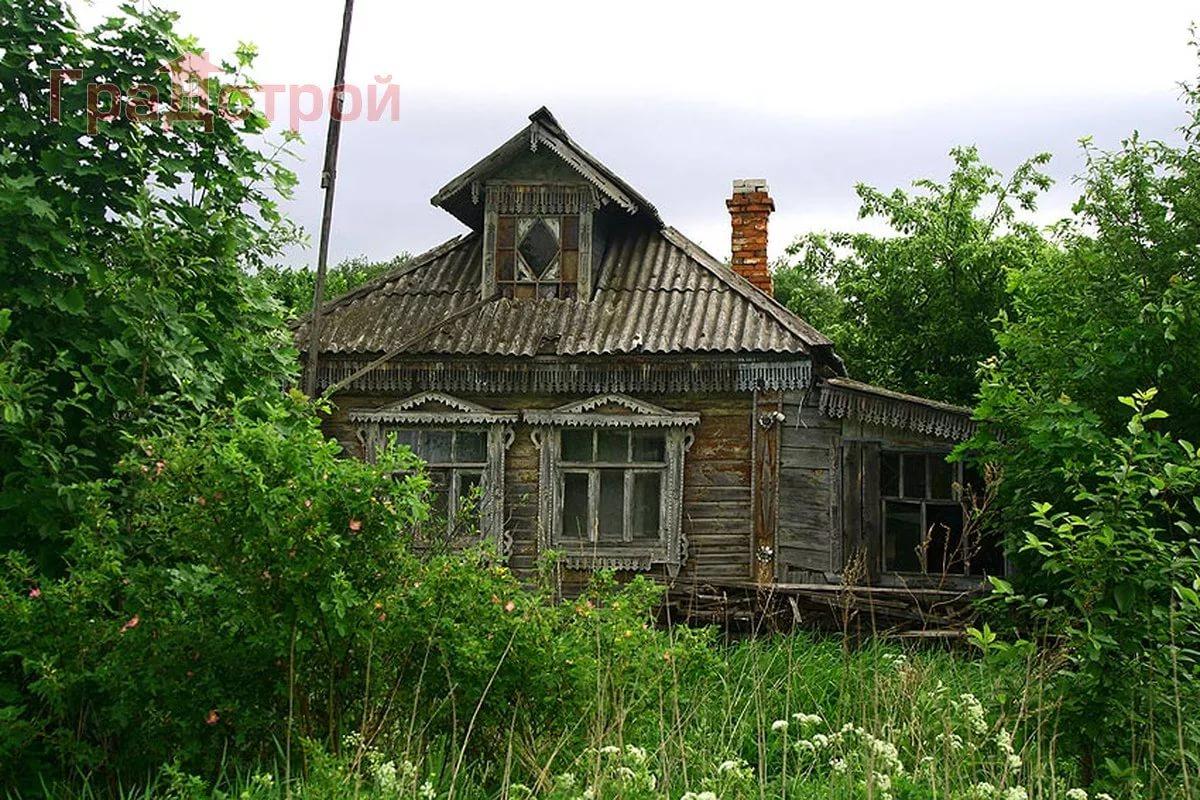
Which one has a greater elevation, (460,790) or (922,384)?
(922,384)

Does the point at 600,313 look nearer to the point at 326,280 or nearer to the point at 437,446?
the point at 437,446

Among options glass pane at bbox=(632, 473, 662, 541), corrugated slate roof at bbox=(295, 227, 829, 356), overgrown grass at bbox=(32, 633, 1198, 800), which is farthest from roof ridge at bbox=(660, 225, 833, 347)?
overgrown grass at bbox=(32, 633, 1198, 800)

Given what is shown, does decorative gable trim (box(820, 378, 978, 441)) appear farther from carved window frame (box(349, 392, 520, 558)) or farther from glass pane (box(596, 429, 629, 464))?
carved window frame (box(349, 392, 520, 558))

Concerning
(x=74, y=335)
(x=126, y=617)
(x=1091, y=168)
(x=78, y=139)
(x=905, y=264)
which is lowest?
(x=126, y=617)

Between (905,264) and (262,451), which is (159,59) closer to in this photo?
(262,451)

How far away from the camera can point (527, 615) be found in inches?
206

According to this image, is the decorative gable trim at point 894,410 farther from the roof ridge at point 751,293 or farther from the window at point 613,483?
the window at point 613,483

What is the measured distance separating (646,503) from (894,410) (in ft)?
9.75

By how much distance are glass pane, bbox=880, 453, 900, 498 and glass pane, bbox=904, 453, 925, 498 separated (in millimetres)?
87

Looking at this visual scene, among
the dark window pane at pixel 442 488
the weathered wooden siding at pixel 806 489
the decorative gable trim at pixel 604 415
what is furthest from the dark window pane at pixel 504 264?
the weathered wooden siding at pixel 806 489

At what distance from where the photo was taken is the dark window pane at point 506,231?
1402 cm

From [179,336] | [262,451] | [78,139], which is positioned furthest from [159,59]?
[262,451]

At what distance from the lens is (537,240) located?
46.0 ft

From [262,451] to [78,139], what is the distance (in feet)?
7.62
